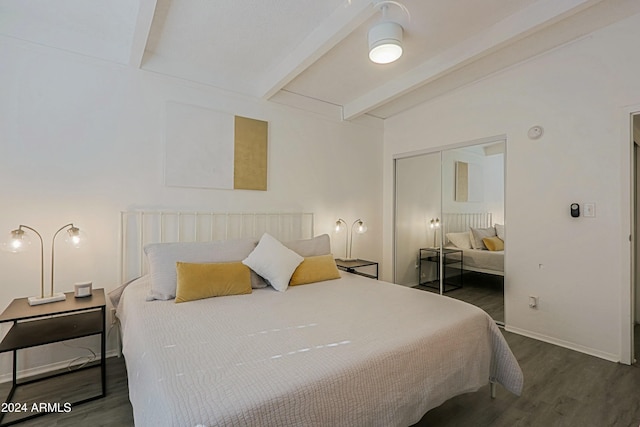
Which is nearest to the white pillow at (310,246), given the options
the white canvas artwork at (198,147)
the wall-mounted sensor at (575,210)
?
the white canvas artwork at (198,147)

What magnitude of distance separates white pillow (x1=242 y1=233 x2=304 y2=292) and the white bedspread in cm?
24

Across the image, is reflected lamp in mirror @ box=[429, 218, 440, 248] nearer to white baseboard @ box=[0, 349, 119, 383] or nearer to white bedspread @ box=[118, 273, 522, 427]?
white bedspread @ box=[118, 273, 522, 427]

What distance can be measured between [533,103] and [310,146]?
2.33 m

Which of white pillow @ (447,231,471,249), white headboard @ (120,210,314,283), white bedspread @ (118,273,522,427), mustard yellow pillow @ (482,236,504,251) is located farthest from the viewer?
white pillow @ (447,231,471,249)

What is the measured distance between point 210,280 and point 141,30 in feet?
5.97

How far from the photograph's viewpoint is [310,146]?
3.72 meters

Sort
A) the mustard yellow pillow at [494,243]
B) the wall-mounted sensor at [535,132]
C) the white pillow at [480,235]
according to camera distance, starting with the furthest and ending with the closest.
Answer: the white pillow at [480,235]
the mustard yellow pillow at [494,243]
the wall-mounted sensor at [535,132]

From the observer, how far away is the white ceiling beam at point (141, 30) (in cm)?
189

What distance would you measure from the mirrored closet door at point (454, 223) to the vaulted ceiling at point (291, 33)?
3.42ft

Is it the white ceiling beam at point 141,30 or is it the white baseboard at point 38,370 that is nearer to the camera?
the white ceiling beam at point 141,30

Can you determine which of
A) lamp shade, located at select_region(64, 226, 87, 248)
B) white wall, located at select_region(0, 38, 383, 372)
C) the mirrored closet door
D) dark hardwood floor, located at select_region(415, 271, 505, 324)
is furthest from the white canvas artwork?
dark hardwood floor, located at select_region(415, 271, 505, 324)

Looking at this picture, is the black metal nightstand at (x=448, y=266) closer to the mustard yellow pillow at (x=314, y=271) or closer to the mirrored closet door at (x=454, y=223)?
the mirrored closet door at (x=454, y=223)

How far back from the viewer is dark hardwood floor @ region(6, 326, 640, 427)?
1776 millimetres

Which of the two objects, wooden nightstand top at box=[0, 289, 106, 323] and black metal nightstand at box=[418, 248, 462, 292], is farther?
black metal nightstand at box=[418, 248, 462, 292]
